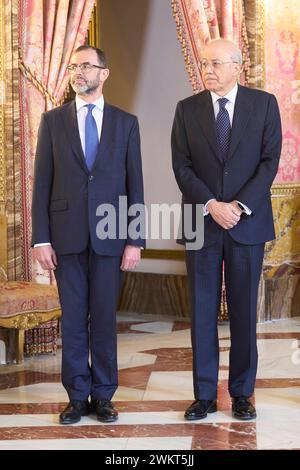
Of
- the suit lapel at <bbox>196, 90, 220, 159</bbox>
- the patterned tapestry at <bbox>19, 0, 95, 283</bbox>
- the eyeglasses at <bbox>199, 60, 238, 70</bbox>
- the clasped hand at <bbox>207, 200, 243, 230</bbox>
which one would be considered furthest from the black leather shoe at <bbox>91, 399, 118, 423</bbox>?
the patterned tapestry at <bbox>19, 0, 95, 283</bbox>

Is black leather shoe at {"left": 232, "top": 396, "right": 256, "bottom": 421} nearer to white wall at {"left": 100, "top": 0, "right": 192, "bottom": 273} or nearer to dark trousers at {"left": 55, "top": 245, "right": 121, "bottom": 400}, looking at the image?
dark trousers at {"left": 55, "top": 245, "right": 121, "bottom": 400}

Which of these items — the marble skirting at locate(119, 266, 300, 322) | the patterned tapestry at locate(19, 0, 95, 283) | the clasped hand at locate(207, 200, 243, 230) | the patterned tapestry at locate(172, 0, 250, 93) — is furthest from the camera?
the marble skirting at locate(119, 266, 300, 322)

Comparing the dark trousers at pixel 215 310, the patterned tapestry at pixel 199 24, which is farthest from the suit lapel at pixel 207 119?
the patterned tapestry at pixel 199 24

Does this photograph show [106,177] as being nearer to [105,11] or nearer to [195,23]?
[195,23]

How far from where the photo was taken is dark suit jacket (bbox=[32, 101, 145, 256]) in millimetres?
3951

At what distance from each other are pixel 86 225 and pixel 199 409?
35.5 inches

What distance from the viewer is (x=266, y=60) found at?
7.12 m

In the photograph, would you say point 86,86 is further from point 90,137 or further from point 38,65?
point 38,65

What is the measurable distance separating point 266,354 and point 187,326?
4.79 ft

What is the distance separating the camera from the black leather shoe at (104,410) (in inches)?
155

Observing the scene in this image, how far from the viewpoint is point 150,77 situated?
303 inches

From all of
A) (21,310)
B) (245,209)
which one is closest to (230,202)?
(245,209)

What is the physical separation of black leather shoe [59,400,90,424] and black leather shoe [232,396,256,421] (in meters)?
0.62

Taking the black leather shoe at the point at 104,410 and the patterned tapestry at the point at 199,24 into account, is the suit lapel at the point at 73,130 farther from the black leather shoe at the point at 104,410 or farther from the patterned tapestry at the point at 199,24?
the patterned tapestry at the point at 199,24
